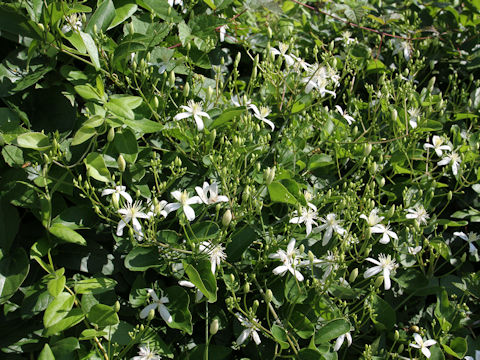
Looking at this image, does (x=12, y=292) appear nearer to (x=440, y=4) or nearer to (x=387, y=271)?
(x=387, y=271)

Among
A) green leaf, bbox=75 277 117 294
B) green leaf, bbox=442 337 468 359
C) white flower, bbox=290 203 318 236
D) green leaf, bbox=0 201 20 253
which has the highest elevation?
green leaf, bbox=0 201 20 253

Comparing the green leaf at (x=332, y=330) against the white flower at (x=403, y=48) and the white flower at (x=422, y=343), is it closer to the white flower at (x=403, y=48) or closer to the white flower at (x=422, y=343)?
the white flower at (x=422, y=343)

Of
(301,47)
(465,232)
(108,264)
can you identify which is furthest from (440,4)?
(108,264)

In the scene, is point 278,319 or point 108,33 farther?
point 108,33

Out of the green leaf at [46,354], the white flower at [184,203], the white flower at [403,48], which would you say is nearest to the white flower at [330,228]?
the white flower at [184,203]

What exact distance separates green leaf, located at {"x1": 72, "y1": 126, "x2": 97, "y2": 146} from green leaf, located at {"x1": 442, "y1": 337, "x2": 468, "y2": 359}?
1126mm

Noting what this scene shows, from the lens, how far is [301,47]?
81.7 inches

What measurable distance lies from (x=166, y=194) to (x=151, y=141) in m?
0.16

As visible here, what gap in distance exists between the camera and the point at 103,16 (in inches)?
55.2

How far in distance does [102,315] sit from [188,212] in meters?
0.31

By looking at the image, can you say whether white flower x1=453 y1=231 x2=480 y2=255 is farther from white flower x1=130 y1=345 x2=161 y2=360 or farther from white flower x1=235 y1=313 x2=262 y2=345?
white flower x1=130 y1=345 x2=161 y2=360

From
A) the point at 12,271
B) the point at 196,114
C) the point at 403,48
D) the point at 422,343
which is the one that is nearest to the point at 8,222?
the point at 12,271

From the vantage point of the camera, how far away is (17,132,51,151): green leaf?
1.15 meters

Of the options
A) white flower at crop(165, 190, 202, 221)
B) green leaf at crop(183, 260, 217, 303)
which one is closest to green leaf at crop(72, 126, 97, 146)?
white flower at crop(165, 190, 202, 221)
